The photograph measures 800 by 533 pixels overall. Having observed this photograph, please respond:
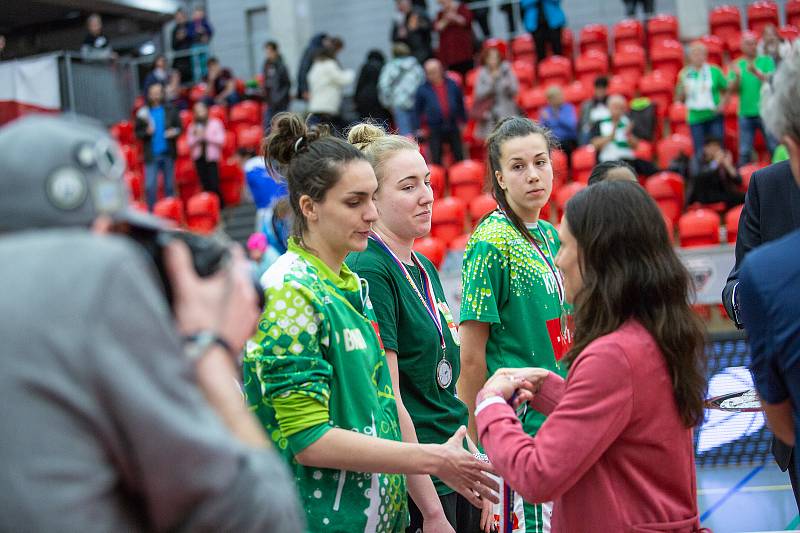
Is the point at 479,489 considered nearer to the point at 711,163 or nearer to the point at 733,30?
the point at 711,163

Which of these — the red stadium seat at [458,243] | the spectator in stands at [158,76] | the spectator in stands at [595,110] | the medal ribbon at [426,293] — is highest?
the spectator in stands at [158,76]

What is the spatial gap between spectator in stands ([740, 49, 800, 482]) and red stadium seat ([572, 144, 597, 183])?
844cm

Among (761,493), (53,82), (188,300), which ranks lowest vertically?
(761,493)

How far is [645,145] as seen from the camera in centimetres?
999

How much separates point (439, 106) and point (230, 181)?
3942mm

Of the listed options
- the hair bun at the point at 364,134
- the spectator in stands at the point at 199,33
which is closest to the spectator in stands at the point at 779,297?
the hair bun at the point at 364,134

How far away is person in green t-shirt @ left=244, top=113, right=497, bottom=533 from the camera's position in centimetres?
207

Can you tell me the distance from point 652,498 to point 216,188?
11.5 m

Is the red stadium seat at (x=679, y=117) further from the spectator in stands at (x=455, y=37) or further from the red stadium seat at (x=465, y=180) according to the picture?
the spectator in stands at (x=455, y=37)

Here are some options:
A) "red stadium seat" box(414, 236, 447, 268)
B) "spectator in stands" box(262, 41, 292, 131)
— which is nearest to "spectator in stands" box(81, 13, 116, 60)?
"spectator in stands" box(262, 41, 292, 131)

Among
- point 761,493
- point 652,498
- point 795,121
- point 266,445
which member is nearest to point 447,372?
point 652,498

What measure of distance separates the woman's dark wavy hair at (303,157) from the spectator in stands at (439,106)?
26.9ft

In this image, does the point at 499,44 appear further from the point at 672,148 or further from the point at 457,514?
the point at 457,514

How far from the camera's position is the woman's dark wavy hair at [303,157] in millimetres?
2408
